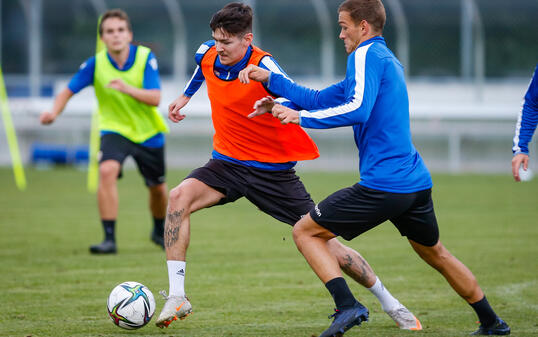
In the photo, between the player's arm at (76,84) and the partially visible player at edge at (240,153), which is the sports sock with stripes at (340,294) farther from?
the player's arm at (76,84)

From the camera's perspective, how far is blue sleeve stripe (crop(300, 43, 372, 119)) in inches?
186

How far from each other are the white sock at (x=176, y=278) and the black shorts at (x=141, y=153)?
11.6 ft

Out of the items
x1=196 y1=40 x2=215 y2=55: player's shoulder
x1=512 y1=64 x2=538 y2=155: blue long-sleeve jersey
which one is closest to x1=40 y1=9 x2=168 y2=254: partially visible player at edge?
x1=196 y1=40 x2=215 y2=55: player's shoulder

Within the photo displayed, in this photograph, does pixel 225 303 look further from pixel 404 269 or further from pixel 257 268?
pixel 404 269

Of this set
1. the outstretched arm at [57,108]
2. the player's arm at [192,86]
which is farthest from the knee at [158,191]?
the player's arm at [192,86]

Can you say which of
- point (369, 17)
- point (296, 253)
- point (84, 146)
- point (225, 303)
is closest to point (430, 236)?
point (369, 17)

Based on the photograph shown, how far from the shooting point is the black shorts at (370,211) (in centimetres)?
489

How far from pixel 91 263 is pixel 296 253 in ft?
7.48

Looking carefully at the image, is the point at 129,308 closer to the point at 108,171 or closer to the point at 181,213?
the point at 181,213

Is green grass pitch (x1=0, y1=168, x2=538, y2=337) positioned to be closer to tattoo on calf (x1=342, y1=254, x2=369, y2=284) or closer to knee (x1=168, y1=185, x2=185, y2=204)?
tattoo on calf (x1=342, y1=254, x2=369, y2=284)

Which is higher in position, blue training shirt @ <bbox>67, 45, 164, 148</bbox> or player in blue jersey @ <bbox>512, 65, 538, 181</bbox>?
blue training shirt @ <bbox>67, 45, 164, 148</bbox>

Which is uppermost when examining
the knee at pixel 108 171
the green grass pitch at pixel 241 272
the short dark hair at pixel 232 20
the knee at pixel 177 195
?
the short dark hair at pixel 232 20

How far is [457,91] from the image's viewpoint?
24.3 metres

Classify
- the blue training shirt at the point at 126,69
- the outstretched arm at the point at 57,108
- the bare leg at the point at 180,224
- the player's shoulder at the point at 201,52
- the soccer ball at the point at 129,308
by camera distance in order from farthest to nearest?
the blue training shirt at the point at 126,69, the outstretched arm at the point at 57,108, the player's shoulder at the point at 201,52, the bare leg at the point at 180,224, the soccer ball at the point at 129,308
